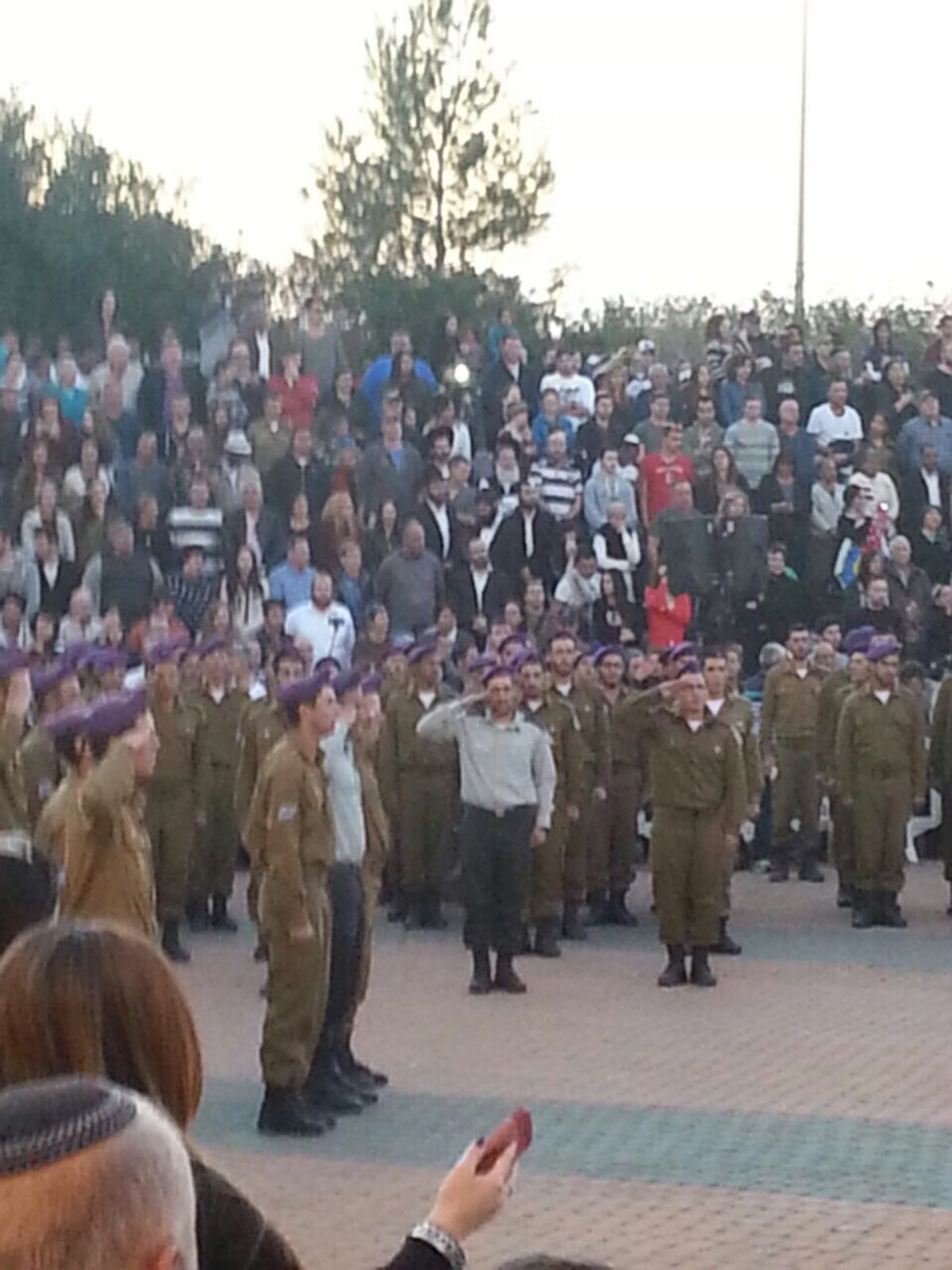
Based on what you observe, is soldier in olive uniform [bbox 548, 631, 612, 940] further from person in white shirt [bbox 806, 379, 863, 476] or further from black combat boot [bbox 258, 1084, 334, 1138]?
person in white shirt [bbox 806, 379, 863, 476]

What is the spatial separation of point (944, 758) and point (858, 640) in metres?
1.30

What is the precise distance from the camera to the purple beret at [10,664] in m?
11.8

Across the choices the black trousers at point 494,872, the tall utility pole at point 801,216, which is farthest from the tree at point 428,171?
the black trousers at point 494,872

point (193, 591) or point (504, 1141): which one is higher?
point (193, 591)

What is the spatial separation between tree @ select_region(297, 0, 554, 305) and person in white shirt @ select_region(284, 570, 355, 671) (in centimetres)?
2202

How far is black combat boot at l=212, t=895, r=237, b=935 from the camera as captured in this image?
1497cm

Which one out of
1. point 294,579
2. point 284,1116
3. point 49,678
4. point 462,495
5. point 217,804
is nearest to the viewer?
point 284,1116

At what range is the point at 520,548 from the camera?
64.1 feet

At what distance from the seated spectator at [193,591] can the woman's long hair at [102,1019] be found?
15.0 meters

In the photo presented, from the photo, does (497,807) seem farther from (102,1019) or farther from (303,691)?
(102,1019)

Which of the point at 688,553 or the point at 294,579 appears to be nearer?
the point at 294,579

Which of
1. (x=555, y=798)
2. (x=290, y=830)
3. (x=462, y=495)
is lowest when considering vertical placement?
(x=555, y=798)

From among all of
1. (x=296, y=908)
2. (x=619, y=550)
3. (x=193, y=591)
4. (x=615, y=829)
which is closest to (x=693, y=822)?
(x=615, y=829)

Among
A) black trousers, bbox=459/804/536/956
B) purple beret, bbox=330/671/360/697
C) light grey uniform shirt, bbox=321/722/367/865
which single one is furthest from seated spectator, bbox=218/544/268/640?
light grey uniform shirt, bbox=321/722/367/865
